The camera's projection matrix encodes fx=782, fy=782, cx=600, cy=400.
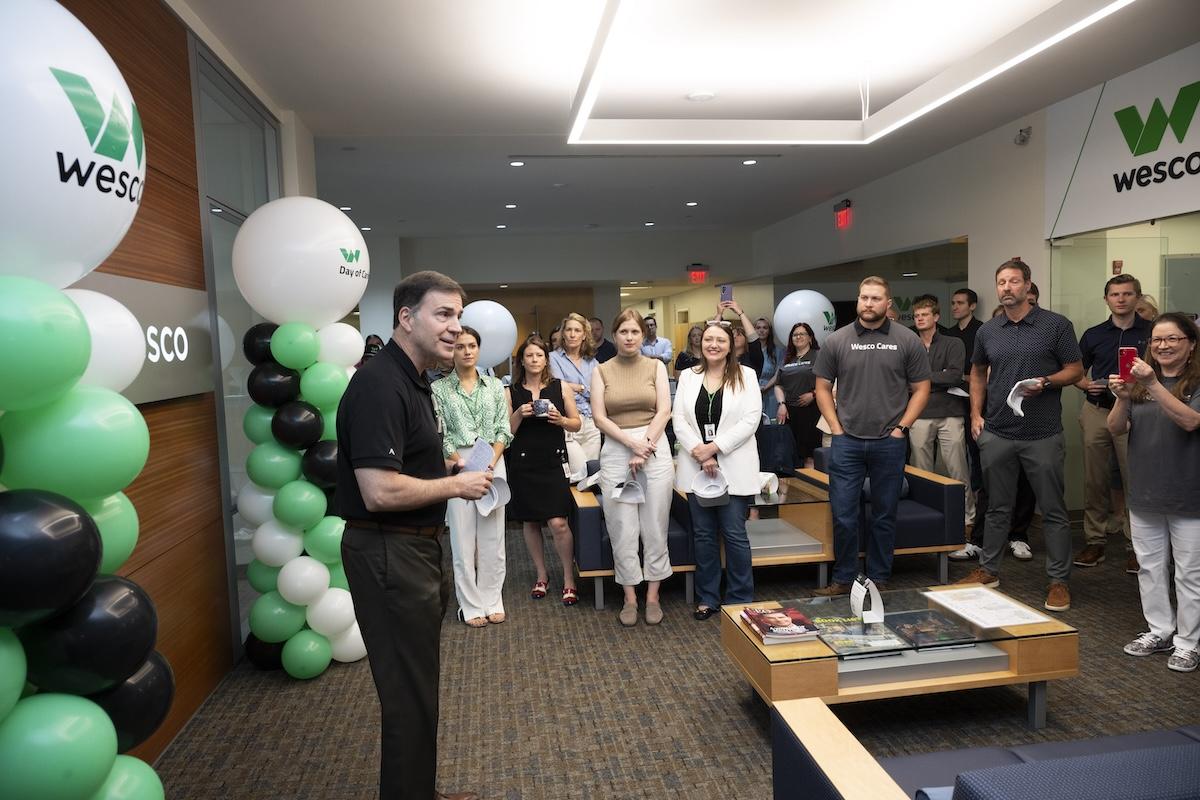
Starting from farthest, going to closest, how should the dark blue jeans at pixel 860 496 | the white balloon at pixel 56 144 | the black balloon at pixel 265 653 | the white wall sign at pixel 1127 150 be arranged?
1. the white wall sign at pixel 1127 150
2. the dark blue jeans at pixel 860 496
3. the black balloon at pixel 265 653
4. the white balloon at pixel 56 144

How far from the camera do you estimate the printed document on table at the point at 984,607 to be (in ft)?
9.86

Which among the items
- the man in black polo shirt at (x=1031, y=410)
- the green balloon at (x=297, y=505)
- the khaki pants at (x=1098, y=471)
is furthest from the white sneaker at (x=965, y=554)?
the green balloon at (x=297, y=505)

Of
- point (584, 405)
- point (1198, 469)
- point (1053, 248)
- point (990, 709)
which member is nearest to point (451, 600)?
point (584, 405)

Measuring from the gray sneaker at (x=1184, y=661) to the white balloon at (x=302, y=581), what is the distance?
3.79 metres

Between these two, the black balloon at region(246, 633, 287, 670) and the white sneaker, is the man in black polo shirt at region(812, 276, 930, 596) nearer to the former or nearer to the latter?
the white sneaker

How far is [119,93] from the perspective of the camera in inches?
70.0

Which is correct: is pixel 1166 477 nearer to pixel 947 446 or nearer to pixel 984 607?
pixel 984 607

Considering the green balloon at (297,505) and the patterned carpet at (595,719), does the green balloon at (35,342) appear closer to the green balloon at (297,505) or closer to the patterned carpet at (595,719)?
the patterned carpet at (595,719)

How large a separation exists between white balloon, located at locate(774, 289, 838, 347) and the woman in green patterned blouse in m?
4.43

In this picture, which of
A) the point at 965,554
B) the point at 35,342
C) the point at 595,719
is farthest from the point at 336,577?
the point at 965,554

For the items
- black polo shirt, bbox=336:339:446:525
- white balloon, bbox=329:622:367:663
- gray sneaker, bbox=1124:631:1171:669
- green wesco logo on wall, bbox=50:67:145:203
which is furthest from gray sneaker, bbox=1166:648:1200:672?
green wesco logo on wall, bbox=50:67:145:203

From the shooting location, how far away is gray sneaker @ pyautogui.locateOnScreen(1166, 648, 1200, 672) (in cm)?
339

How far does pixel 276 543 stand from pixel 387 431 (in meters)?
1.87

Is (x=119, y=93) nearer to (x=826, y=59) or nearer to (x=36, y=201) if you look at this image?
(x=36, y=201)
